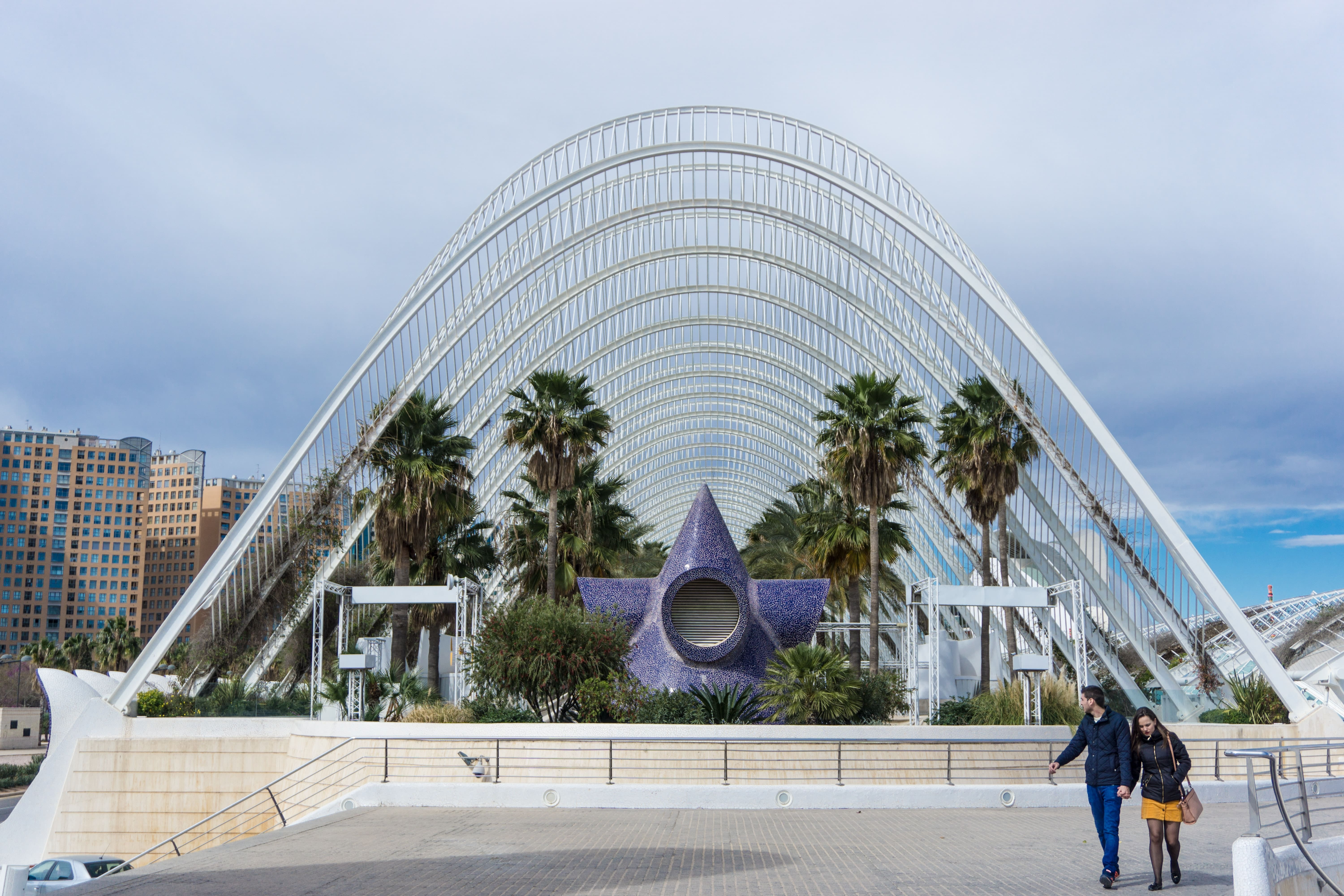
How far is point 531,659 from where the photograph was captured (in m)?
24.0

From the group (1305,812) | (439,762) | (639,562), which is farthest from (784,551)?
(1305,812)

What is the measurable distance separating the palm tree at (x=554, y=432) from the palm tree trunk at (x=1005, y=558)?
1380 centimetres

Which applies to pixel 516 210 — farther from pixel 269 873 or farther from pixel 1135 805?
pixel 269 873

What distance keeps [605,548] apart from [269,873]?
117 ft

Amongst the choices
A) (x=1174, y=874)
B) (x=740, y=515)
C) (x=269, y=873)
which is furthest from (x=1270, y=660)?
(x=740, y=515)

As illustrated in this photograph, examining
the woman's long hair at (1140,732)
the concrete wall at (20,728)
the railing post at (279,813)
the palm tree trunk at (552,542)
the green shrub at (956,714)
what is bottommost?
the concrete wall at (20,728)

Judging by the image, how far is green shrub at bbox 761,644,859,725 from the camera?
2278 centimetres

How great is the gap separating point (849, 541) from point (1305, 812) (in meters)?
30.5

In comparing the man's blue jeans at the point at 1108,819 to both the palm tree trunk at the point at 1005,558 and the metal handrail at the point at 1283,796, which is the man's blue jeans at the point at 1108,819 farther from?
Answer: the palm tree trunk at the point at 1005,558

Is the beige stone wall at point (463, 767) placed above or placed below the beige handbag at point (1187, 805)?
below

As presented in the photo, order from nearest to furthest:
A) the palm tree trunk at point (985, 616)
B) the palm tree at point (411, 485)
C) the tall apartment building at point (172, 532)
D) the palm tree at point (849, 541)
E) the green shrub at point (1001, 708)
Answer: the green shrub at point (1001, 708) → the palm tree at point (411, 485) → the palm tree trunk at point (985, 616) → the palm tree at point (849, 541) → the tall apartment building at point (172, 532)

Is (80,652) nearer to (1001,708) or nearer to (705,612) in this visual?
(705,612)

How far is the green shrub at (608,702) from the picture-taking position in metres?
23.1

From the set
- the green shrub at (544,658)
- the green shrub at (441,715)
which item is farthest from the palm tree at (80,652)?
the green shrub at (441,715)
